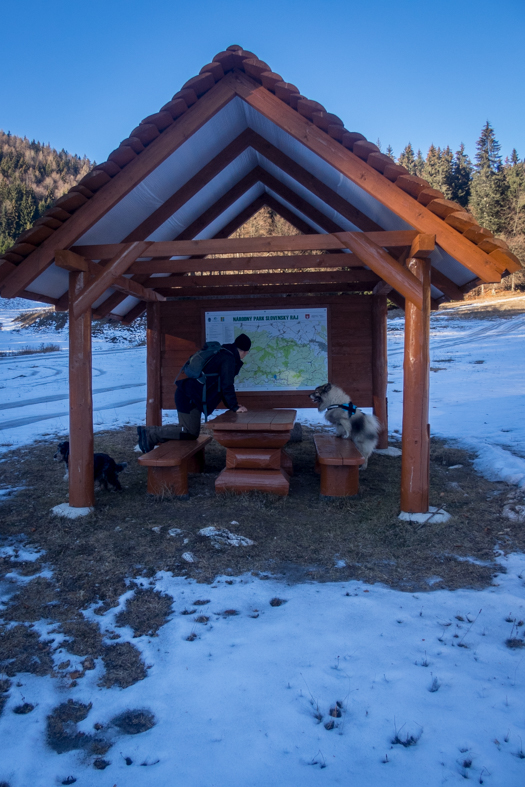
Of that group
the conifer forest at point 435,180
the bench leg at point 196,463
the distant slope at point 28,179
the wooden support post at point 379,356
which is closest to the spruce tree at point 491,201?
the conifer forest at point 435,180

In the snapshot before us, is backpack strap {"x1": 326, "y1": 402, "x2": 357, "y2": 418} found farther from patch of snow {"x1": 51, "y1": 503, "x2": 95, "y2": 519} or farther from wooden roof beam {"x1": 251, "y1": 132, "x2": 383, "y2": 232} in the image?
patch of snow {"x1": 51, "y1": 503, "x2": 95, "y2": 519}

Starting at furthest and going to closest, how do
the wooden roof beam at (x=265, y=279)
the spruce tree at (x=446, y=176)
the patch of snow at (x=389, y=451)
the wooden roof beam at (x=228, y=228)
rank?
the spruce tree at (x=446, y=176)
the patch of snow at (x=389, y=451)
the wooden roof beam at (x=228, y=228)
the wooden roof beam at (x=265, y=279)

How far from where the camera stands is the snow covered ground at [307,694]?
6.86 feet

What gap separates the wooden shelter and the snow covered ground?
2069 mm

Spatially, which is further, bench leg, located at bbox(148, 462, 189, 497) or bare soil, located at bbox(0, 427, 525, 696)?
bench leg, located at bbox(148, 462, 189, 497)

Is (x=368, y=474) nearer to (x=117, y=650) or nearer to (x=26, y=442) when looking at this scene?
(x=117, y=650)

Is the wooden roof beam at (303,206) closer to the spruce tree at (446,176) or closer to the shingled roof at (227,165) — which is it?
the shingled roof at (227,165)

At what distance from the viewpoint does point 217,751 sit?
218 centimetres

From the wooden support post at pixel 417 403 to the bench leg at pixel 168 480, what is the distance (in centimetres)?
276

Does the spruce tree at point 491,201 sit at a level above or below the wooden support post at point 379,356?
above

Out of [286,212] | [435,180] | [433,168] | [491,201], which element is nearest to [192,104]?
[286,212]

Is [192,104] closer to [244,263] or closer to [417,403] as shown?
[244,263]

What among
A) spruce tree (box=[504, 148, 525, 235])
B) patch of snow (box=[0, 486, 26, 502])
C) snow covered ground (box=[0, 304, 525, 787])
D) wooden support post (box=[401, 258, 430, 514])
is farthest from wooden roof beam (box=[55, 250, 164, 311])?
spruce tree (box=[504, 148, 525, 235])

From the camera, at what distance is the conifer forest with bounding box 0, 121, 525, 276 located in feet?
151
